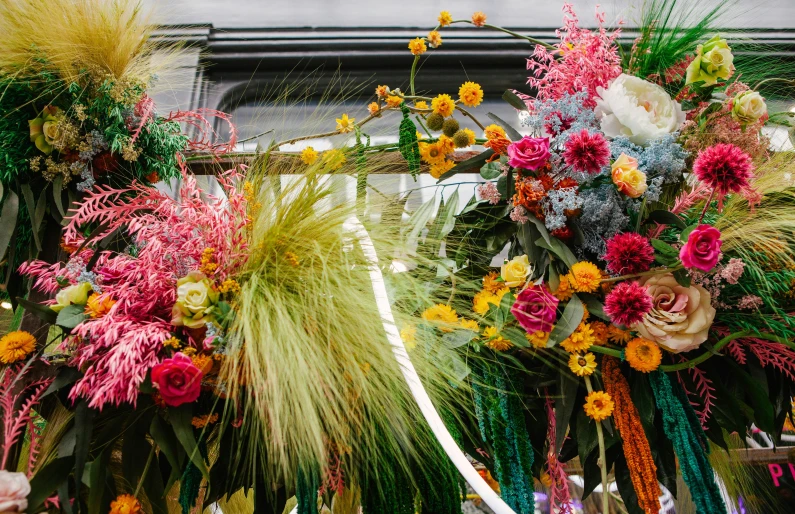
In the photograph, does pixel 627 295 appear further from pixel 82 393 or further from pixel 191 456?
pixel 82 393

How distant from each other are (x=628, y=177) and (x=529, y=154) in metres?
0.14

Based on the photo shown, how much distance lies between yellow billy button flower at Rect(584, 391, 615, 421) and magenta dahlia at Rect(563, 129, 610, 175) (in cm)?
30

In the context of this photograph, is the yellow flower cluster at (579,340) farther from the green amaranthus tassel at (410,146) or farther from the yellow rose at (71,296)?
the yellow rose at (71,296)

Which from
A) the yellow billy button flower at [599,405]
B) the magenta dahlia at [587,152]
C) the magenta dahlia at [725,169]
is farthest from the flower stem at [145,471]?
the magenta dahlia at [725,169]

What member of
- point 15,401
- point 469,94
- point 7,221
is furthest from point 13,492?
point 469,94

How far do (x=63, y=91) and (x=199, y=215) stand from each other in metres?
0.33

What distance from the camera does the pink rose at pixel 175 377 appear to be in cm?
68

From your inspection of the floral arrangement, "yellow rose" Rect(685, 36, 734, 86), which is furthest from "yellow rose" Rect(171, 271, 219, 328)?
"yellow rose" Rect(685, 36, 734, 86)

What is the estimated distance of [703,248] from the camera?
689mm

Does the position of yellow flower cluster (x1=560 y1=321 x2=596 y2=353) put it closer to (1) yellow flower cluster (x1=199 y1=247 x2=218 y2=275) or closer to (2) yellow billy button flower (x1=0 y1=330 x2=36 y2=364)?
(1) yellow flower cluster (x1=199 y1=247 x2=218 y2=275)

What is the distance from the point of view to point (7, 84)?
0.87m

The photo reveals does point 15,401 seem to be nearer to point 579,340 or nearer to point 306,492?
point 306,492

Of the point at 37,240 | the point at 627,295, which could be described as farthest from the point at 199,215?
the point at 627,295

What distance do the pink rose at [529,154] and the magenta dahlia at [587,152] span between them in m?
0.04
